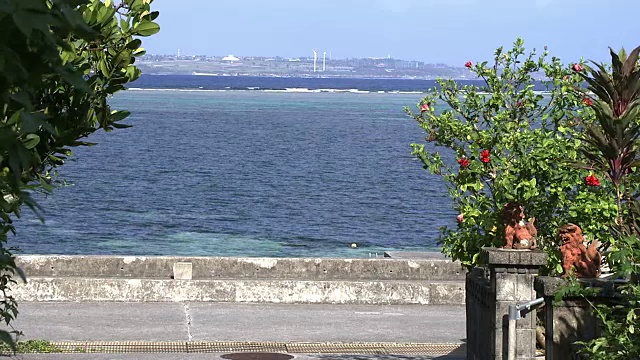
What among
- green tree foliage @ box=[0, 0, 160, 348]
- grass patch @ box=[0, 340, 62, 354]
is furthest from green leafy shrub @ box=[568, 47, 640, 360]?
grass patch @ box=[0, 340, 62, 354]

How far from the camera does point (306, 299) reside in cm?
2081

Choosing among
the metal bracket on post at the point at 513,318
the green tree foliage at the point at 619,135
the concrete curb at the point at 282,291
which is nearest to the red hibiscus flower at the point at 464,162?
the metal bracket on post at the point at 513,318

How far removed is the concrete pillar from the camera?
12.4m

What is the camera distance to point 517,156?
42.7ft

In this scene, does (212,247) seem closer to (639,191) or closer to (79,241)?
(79,241)

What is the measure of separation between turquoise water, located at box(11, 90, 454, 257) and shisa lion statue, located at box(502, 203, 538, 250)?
21.6 ft

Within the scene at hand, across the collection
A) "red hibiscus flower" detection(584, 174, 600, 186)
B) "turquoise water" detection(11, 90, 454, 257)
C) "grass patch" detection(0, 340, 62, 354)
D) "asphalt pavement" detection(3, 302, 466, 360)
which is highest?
"red hibiscus flower" detection(584, 174, 600, 186)

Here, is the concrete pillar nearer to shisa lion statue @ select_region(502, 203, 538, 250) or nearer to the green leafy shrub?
shisa lion statue @ select_region(502, 203, 538, 250)

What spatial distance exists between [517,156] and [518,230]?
1010 millimetres

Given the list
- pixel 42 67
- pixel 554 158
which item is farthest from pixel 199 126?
pixel 42 67

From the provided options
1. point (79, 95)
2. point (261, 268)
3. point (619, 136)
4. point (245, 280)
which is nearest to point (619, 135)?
point (619, 136)

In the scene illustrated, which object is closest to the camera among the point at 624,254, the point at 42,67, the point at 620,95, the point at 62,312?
the point at 42,67

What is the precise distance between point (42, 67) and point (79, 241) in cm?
4158

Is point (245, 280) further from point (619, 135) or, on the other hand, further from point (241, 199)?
point (241, 199)
